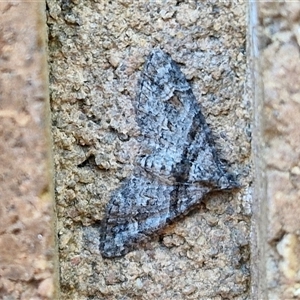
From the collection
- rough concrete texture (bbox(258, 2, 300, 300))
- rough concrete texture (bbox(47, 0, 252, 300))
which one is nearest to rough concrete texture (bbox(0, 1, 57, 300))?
rough concrete texture (bbox(47, 0, 252, 300))

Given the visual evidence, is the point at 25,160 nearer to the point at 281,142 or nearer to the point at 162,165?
the point at 162,165

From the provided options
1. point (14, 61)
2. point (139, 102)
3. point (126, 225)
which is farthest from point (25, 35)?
point (126, 225)

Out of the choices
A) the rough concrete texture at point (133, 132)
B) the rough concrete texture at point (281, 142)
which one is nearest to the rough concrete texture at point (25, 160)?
the rough concrete texture at point (133, 132)

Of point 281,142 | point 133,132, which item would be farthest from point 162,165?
point 281,142

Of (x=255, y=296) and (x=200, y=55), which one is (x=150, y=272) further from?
(x=200, y=55)

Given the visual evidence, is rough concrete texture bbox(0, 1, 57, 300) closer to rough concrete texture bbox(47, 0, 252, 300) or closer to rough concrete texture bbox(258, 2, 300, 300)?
rough concrete texture bbox(47, 0, 252, 300)
